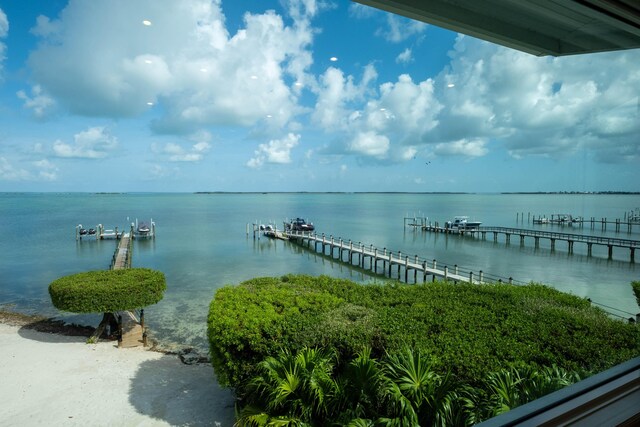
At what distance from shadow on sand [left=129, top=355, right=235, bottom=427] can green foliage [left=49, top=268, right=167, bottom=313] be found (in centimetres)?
200

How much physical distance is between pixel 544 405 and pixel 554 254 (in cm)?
2867

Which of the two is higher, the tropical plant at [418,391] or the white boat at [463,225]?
the tropical plant at [418,391]

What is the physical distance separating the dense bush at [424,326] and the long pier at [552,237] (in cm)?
1729

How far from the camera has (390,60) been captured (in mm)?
2707

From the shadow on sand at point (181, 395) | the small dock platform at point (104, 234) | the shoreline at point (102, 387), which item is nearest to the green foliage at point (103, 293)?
the shoreline at point (102, 387)

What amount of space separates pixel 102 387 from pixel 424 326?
6.22 meters

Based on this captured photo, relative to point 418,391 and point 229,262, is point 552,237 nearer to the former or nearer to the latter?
point 229,262

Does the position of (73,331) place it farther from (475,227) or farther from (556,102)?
(475,227)

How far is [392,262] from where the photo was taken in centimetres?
2022

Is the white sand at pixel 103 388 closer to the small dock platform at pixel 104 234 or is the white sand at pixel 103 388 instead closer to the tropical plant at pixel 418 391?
the tropical plant at pixel 418 391

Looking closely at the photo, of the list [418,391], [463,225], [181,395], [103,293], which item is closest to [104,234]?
[103,293]

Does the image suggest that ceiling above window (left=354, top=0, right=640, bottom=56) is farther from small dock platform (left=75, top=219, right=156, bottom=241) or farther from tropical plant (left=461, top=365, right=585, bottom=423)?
small dock platform (left=75, top=219, right=156, bottom=241)

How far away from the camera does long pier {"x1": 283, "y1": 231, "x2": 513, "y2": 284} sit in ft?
54.0

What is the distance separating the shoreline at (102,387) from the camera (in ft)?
20.3
